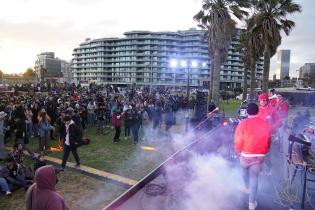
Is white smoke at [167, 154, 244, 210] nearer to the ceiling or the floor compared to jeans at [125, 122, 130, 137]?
nearer to the ceiling

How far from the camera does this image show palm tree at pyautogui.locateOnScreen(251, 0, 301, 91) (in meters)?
20.4

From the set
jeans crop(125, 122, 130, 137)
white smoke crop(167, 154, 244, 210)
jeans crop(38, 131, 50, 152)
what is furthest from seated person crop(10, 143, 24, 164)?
jeans crop(125, 122, 130, 137)

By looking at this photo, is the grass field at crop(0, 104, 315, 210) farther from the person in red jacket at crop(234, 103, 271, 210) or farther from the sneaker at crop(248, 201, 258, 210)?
the person in red jacket at crop(234, 103, 271, 210)

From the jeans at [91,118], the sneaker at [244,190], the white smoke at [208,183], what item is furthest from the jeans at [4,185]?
the jeans at [91,118]

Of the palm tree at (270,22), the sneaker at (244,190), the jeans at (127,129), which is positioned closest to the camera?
the sneaker at (244,190)

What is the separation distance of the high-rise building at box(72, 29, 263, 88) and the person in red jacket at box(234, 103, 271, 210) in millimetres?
96659

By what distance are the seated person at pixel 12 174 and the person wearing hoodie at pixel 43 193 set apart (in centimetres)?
543

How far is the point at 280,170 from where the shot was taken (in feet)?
24.5

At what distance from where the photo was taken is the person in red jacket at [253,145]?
16.4 ft

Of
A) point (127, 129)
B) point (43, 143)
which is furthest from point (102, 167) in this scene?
point (127, 129)

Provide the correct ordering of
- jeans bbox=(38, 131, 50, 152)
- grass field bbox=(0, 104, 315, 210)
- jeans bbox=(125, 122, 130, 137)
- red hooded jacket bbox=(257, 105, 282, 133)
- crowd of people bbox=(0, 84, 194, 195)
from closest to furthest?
red hooded jacket bbox=(257, 105, 282, 133) → grass field bbox=(0, 104, 315, 210) → crowd of people bbox=(0, 84, 194, 195) → jeans bbox=(38, 131, 50, 152) → jeans bbox=(125, 122, 130, 137)

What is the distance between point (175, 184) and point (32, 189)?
12.3 ft

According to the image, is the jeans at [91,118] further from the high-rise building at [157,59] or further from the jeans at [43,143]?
the high-rise building at [157,59]

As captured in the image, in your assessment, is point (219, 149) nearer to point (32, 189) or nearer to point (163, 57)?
point (32, 189)
